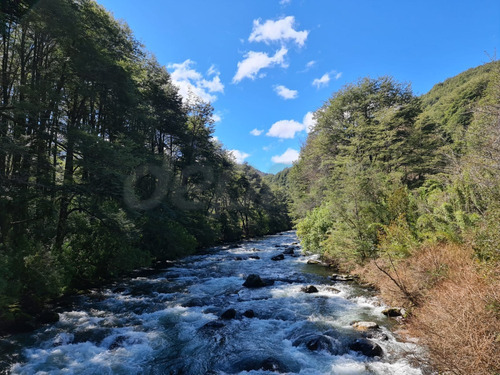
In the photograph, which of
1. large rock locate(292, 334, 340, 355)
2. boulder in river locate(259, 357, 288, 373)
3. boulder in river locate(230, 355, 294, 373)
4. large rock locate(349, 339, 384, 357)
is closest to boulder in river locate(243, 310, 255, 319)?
large rock locate(292, 334, 340, 355)

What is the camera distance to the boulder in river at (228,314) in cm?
1024

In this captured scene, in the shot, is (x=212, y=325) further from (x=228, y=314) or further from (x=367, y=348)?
(x=367, y=348)

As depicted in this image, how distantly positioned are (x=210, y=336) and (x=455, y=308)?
737cm

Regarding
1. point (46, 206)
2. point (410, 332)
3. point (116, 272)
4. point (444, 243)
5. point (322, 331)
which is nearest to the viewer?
point (410, 332)

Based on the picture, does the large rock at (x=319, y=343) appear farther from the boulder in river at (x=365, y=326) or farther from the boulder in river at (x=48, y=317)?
the boulder in river at (x=48, y=317)

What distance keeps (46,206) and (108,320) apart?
20.3 feet

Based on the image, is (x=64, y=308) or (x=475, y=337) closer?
(x=475, y=337)

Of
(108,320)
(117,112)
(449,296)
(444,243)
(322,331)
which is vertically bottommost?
(322,331)

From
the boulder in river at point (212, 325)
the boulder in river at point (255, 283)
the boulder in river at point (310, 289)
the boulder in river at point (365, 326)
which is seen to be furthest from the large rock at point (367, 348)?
the boulder in river at point (255, 283)

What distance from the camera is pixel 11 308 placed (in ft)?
29.8

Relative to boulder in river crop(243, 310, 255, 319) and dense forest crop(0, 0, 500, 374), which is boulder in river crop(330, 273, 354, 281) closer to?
dense forest crop(0, 0, 500, 374)

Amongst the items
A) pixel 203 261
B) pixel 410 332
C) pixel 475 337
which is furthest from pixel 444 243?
pixel 203 261

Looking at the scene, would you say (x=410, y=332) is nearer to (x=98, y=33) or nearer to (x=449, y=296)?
(x=449, y=296)

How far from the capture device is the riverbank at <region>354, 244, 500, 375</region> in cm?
480
